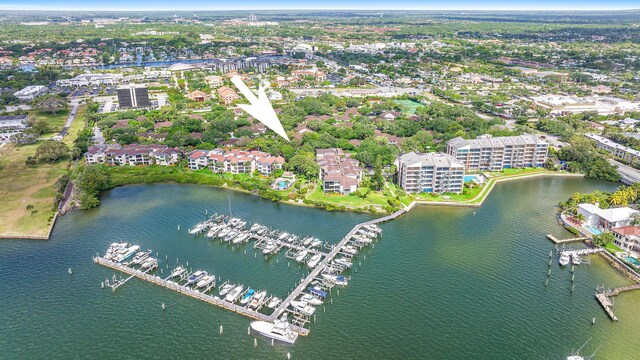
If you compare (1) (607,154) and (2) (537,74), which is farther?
(2) (537,74)

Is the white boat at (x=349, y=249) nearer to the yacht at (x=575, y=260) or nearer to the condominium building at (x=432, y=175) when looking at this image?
the condominium building at (x=432, y=175)

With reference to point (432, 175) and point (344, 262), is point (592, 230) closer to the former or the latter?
point (432, 175)

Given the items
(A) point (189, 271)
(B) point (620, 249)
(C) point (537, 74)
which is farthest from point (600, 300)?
(C) point (537, 74)

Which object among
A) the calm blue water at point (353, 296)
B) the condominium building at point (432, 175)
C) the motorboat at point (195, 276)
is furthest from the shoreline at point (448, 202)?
the motorboat at point (195, 276)

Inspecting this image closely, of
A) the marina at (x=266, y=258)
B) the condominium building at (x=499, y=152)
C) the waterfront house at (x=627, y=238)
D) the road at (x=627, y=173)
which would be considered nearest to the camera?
the marina at (x=266, y=258)

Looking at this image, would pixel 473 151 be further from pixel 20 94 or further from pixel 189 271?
pixel 20 94

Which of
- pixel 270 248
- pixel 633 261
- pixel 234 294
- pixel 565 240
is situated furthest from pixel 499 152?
pixel 234 294

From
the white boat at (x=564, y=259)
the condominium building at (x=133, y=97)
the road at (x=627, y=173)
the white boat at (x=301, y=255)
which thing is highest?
the condominium building at (x=133, y=97)
